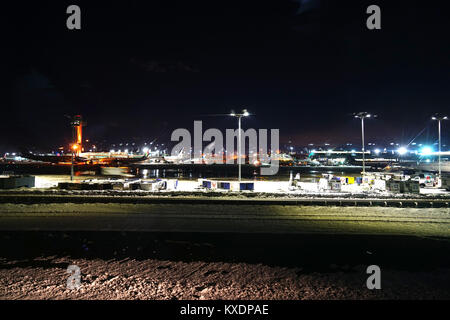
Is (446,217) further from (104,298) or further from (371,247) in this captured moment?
(104,298)

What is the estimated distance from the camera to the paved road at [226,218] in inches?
404

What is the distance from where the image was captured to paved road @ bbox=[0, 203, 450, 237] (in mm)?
10273

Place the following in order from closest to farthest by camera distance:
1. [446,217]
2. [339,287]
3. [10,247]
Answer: [339,287]
[10,247]
[446,217]

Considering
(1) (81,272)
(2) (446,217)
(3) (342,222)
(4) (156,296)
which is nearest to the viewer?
(4) (156,296)

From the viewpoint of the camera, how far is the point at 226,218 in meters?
11.9

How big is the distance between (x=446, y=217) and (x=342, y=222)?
581 cm

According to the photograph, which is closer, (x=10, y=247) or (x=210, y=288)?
(x=210, y=288)

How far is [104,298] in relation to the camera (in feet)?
17.8

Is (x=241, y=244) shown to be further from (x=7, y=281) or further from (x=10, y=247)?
(x=10, y=247)

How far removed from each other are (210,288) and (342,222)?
7874 millimetres

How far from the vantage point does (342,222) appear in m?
11.2
